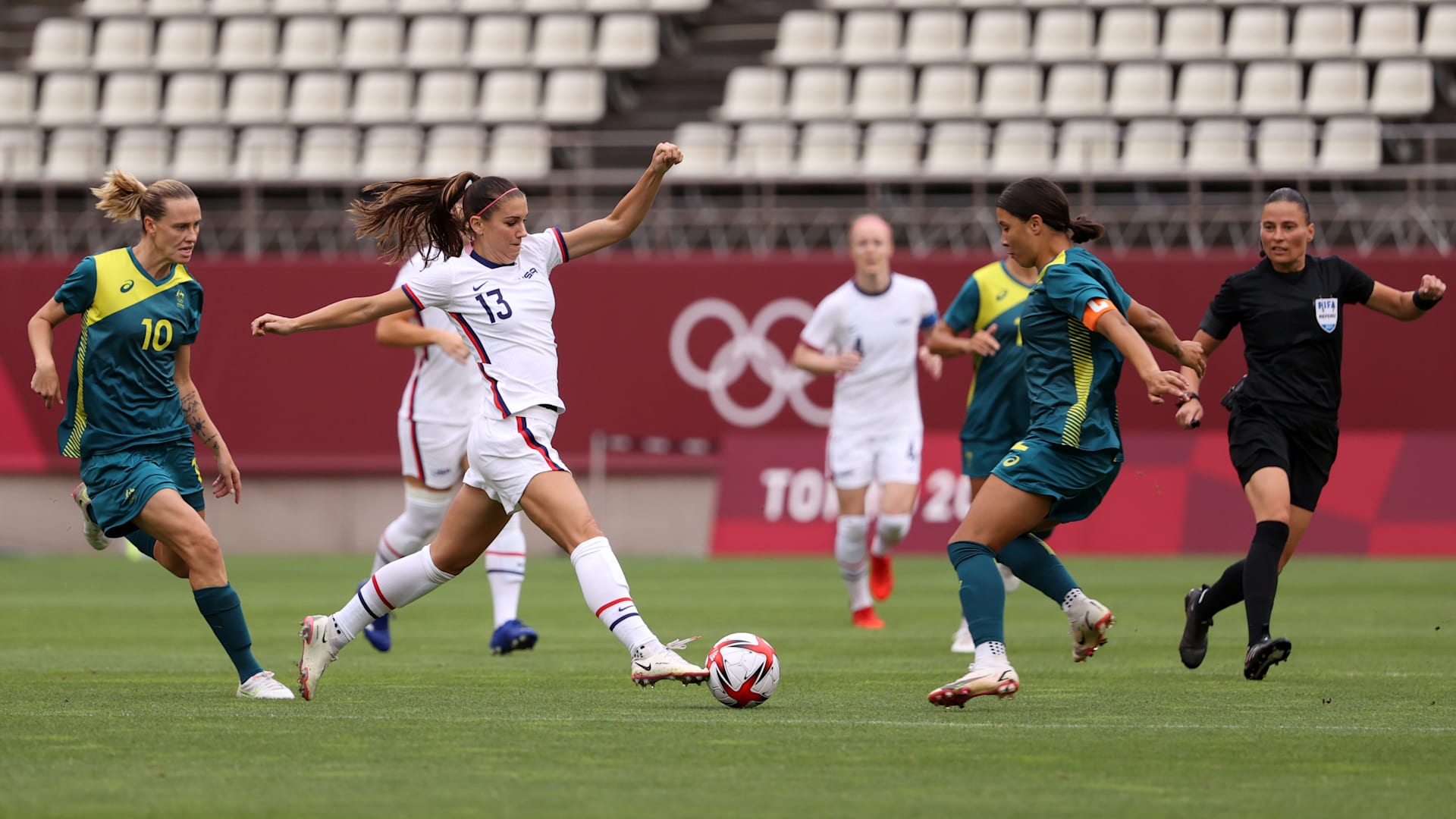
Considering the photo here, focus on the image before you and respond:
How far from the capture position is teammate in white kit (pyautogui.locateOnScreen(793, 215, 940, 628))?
41.4 feet

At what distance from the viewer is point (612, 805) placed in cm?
518

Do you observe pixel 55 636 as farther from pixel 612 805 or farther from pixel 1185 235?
pixel 1185 235

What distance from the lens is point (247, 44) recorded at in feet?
85.0

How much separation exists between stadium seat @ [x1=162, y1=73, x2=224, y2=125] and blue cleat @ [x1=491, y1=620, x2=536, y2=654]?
16.3 m

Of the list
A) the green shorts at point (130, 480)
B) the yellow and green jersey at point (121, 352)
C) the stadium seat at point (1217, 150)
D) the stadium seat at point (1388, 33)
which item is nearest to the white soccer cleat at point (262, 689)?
the green shorts at point (130, 480)

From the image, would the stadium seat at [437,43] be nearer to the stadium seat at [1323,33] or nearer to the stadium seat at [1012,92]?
the stadium seat at [1012,92]

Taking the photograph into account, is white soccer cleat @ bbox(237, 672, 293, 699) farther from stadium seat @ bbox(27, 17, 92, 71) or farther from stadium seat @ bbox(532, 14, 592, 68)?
stadium seat @ bbox(27, 17, 92, 71)

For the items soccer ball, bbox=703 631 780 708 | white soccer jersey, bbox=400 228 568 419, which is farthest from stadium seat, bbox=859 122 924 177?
soccer ball, bbox=703 631 780 708

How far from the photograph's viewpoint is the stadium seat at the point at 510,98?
24172 mm

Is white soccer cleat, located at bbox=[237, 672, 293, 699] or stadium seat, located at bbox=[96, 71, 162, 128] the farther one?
stadium seat, located at bbox=[96, 71, 162, 128]

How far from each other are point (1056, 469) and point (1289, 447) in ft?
6.14


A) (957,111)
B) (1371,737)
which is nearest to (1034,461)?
(1371,737)

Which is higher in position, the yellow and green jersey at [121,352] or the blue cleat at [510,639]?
the yellow and green jersey at [121,352]

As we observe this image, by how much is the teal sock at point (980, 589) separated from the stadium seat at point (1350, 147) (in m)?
14.3
